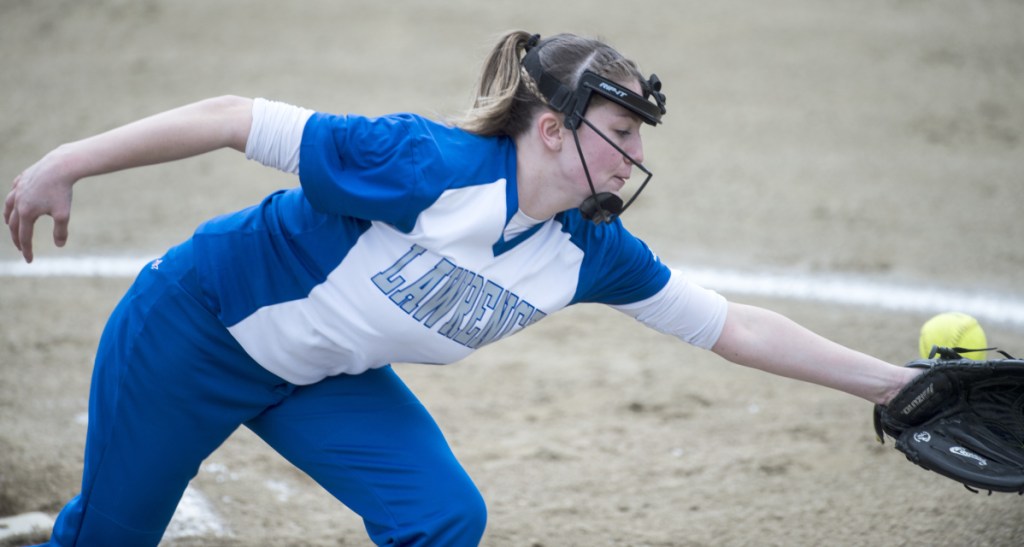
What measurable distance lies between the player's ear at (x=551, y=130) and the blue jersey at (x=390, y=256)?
109mm

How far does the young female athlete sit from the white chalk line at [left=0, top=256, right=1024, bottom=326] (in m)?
3.14

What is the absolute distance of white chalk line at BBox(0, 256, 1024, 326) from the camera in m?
5.86

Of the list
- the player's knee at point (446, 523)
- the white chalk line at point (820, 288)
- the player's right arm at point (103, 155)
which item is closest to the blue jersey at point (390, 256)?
the player's right arm at point (103, 155)

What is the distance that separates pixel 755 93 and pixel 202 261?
6914 mm

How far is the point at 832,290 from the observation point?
6184mm

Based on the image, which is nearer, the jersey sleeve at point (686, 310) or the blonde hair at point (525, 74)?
the blonde hair at point (525, 74)

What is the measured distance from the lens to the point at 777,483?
428cm

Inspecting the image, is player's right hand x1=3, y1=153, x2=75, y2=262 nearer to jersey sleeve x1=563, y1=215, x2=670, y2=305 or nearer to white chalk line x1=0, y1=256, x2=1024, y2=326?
jersey sleeve x1=563, y1=215, x2=670, y2=305

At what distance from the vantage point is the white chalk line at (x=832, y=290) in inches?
231

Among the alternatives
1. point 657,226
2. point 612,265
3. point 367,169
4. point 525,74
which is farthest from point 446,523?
point 657,226

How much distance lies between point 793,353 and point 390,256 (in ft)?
3.83

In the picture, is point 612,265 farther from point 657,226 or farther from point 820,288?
point 657,226

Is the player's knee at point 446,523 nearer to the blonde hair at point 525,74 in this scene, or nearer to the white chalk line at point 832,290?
the blonde hair at point 525,74

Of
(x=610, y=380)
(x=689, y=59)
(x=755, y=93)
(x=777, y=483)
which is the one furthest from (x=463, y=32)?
(x=777, y=483)
